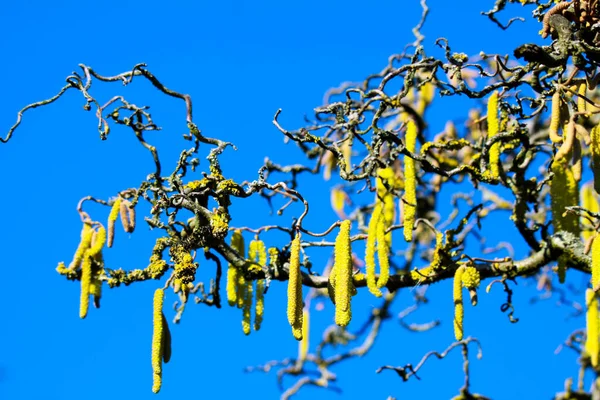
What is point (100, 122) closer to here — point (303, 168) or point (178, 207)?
point (178, 207)

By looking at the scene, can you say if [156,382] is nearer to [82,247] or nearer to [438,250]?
[82,247]

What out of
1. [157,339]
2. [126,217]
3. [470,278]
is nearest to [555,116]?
[470,278]

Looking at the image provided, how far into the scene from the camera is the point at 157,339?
13.7ft

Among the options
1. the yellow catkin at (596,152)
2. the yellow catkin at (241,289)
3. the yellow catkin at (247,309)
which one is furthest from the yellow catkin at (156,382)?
the yellow catkin at (596,152)

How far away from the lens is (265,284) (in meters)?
4.75

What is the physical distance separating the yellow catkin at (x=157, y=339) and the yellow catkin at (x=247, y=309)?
0.52m

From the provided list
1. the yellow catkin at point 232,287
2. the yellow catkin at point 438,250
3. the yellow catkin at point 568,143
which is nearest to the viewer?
the yellow catkin at point 568,143

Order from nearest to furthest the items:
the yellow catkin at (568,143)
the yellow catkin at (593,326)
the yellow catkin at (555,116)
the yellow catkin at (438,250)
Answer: the yellow catkin at (568,143) < the yellow catkin at (555,116) < the yellow catkin at (593,326) < the yellow catkin at (438,250)

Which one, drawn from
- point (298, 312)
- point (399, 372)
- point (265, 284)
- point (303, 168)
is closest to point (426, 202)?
point (303, 168)

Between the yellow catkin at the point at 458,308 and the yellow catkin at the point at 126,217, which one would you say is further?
the yellow catkin at the point at 126,217

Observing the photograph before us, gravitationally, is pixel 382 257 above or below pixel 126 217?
below

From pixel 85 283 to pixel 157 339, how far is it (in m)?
0.81

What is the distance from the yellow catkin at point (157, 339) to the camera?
13.5 feet

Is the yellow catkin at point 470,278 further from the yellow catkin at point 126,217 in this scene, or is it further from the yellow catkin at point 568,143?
the yellow catkin at point 126,217
